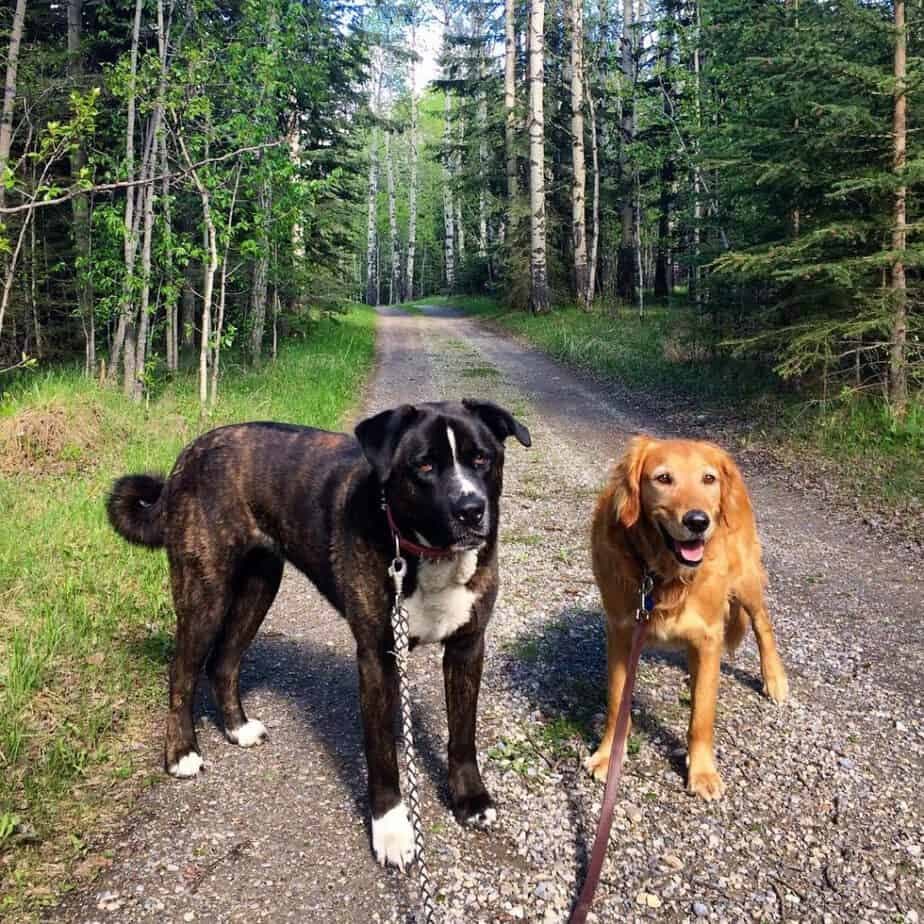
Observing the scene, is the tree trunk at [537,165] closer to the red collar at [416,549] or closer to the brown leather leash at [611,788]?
the brown leather leash at [611,788]

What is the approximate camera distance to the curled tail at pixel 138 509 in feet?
11.6

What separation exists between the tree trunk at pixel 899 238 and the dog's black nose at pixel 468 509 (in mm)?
7341

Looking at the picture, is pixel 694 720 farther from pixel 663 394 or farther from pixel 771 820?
pixel 663 394

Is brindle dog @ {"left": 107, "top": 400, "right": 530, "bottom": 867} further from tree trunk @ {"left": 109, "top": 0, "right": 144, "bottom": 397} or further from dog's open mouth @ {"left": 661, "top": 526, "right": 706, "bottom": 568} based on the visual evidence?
tree trunk @ {"left": 109, "top": 0, "right": 144, "bottom": 397}

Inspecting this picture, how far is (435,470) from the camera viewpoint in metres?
2.64

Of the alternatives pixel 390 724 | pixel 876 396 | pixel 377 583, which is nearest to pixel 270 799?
pixel 390 724

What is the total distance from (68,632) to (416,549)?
7.76ft

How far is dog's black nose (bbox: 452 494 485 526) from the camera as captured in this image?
8.32 ft

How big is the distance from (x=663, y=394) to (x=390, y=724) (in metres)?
11.7

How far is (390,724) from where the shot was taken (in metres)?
2.84

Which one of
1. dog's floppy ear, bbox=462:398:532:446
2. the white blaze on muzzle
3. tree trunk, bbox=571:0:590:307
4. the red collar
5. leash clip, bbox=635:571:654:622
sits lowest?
leash clip, bbox=635:571:654:622

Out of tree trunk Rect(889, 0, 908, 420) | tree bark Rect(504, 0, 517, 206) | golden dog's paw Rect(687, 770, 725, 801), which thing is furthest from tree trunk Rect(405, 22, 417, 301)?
golden dog's paw Rect(687, 770, 725, 801)

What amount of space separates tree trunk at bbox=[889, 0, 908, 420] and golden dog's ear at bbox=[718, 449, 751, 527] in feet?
19.8

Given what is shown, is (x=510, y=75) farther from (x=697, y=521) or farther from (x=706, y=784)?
(x=706, y=784)
